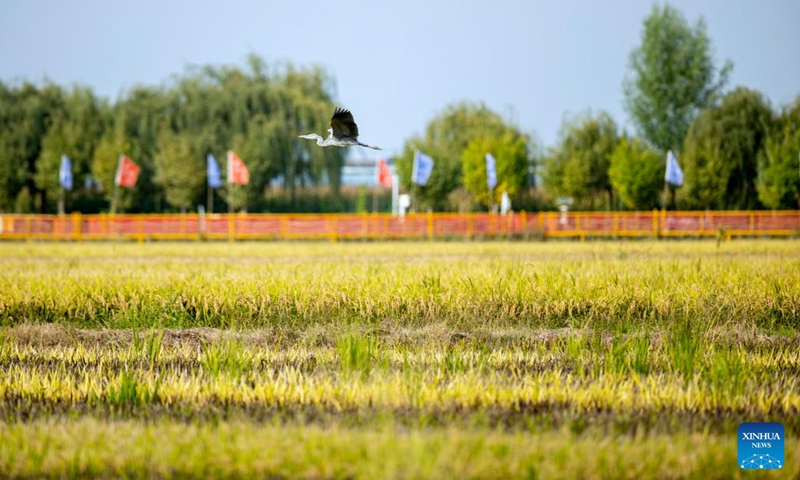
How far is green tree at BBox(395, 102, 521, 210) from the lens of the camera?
54062 millimetres

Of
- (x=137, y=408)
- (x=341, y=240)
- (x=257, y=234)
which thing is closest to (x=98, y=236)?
(x=257, y=234)

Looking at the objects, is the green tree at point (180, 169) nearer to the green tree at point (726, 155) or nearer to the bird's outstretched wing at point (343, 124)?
the green tree at point (726, 155)

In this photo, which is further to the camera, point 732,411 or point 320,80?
point 320,80

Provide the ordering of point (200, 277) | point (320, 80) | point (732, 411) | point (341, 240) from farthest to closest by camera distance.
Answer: point (320, 80), point (341, 240), point (200, 277), point (732, 411)

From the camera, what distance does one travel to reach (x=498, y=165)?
2063 inches

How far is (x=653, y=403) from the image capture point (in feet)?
21.4

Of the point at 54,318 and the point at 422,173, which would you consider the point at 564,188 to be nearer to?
the point at 422,173

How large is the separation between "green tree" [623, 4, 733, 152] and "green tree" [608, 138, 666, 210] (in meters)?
11.1

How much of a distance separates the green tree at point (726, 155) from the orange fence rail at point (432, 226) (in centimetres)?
967

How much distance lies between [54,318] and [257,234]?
28.1 meters

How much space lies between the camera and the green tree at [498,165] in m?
52.3

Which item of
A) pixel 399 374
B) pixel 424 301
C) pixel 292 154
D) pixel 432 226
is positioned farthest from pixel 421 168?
pixel 399 374

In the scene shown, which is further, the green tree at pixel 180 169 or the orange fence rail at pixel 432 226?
the green tree at pixel 180 169

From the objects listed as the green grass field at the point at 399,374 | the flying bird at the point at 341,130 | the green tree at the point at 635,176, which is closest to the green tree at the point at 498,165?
the green tree at the point at 635,176
